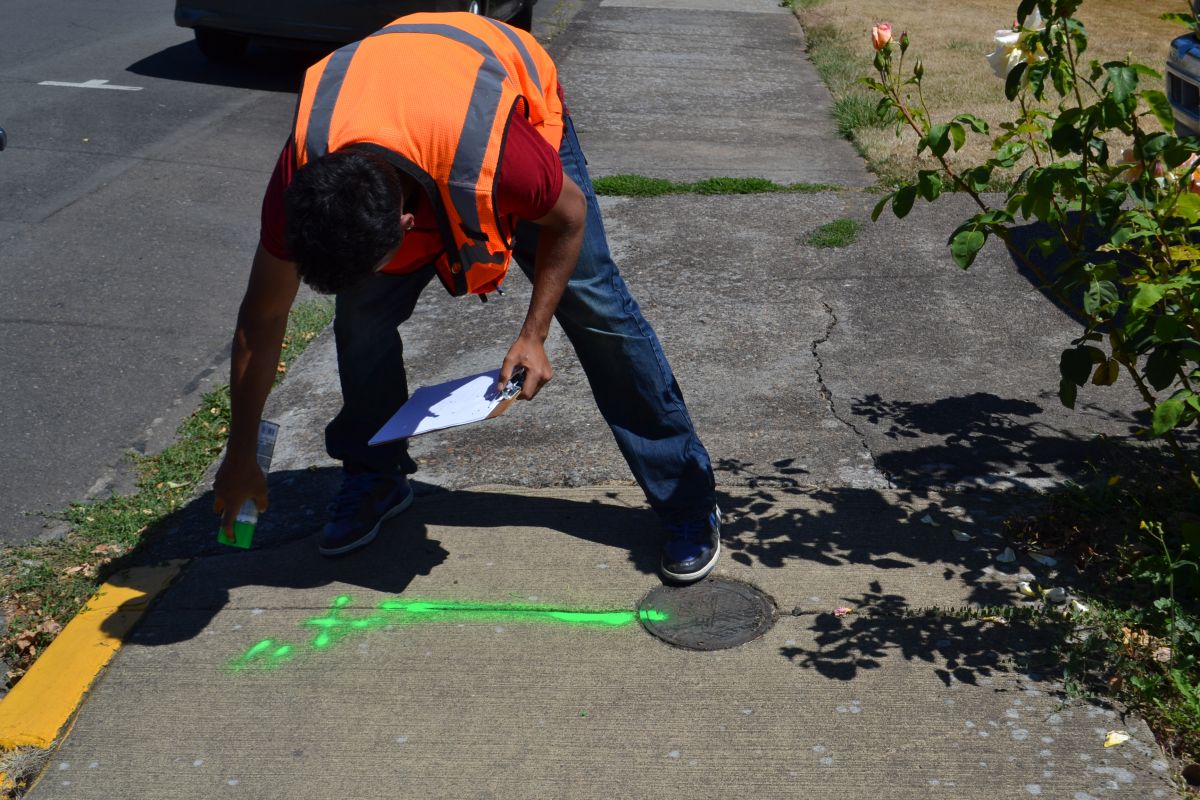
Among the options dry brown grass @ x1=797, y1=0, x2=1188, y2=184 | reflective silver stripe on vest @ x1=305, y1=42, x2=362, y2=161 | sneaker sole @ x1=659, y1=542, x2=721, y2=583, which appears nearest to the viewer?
reflective silver stripe on vest @ x1=305, y1=42, x2=362, y2=161

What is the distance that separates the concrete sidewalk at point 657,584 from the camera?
106 inches

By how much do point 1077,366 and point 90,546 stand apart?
2950mm

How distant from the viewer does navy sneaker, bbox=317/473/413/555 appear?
3486 millimetres

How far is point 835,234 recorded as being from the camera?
605 centimetres

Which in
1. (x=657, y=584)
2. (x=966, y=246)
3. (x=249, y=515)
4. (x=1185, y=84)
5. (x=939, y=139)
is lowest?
(x=657, y=584)

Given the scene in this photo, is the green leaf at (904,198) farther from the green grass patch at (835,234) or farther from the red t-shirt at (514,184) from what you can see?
the green grass patch at (835,234)

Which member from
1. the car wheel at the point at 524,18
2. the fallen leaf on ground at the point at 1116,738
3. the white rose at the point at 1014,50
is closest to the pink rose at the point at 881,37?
the white rose at the point at 1014,50

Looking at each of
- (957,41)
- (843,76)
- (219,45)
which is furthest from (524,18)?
(957,41)

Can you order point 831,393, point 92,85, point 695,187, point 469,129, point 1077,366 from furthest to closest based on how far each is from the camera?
point 92,85 < point 695,187 < point 831,393 < point 1077,366 < point 469,129

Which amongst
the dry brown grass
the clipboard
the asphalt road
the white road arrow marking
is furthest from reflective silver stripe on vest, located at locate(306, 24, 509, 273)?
the white road arrow marking

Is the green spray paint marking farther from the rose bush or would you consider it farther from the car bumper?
the car bumper

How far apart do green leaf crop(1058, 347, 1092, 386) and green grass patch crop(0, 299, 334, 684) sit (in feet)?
9.08

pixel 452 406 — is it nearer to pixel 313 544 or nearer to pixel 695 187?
pixel 313 544

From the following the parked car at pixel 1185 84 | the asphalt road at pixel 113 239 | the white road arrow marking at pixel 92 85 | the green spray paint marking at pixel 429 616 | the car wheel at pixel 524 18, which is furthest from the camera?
the car wheel at pixel 524 18
